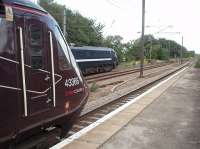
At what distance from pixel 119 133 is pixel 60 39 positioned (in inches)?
115

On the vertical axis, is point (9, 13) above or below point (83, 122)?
above

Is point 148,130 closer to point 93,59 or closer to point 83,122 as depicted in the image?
point 83,122

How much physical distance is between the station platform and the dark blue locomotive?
59.5ft

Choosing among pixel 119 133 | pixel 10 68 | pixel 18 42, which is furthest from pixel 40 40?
pixel 119 133

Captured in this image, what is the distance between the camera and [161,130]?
923cm

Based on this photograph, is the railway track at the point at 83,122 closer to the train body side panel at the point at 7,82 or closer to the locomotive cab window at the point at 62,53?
the train body side panel at the point at 7,82

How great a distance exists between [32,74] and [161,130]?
180 inches

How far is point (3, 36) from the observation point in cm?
506

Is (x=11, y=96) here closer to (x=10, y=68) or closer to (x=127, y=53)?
(x=10, y=68)

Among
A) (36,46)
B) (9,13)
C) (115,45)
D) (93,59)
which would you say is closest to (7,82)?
(9,13)

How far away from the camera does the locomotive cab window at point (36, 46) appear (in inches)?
226

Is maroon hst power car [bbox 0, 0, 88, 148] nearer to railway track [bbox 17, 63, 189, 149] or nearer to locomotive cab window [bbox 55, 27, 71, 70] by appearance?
locomotive cab window [bbox 55, 27, 71, 70]

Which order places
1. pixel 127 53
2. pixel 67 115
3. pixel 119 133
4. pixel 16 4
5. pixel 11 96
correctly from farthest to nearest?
pixel 127 53, pixel 119 133, pixel 67 115, pixel 16 4, pixel 11 96

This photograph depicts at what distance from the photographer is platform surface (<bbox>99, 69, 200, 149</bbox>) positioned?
7.84 meters
